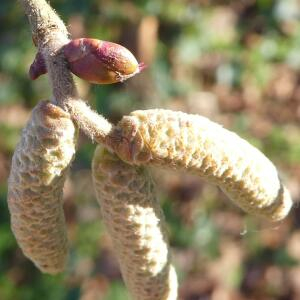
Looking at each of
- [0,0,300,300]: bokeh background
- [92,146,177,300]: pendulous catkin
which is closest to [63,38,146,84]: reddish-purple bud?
[92,146,177,300]: pendulous catkin

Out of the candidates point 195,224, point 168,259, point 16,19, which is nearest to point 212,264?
point 195,224

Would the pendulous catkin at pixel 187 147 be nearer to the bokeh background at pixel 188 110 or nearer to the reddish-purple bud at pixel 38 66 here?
the reddish-purple bud at pixel 38 66

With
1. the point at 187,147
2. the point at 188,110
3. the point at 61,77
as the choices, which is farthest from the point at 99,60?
the point at 188,110

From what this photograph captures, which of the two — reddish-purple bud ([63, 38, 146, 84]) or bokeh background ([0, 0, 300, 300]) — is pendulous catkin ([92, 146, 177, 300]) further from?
bokeh background ([0, 0, 300, 300])

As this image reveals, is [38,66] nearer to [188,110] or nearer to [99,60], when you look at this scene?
[99,60]

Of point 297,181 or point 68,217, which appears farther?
point 297,181

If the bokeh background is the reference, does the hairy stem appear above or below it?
above

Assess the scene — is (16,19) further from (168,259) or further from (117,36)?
(168,259)
